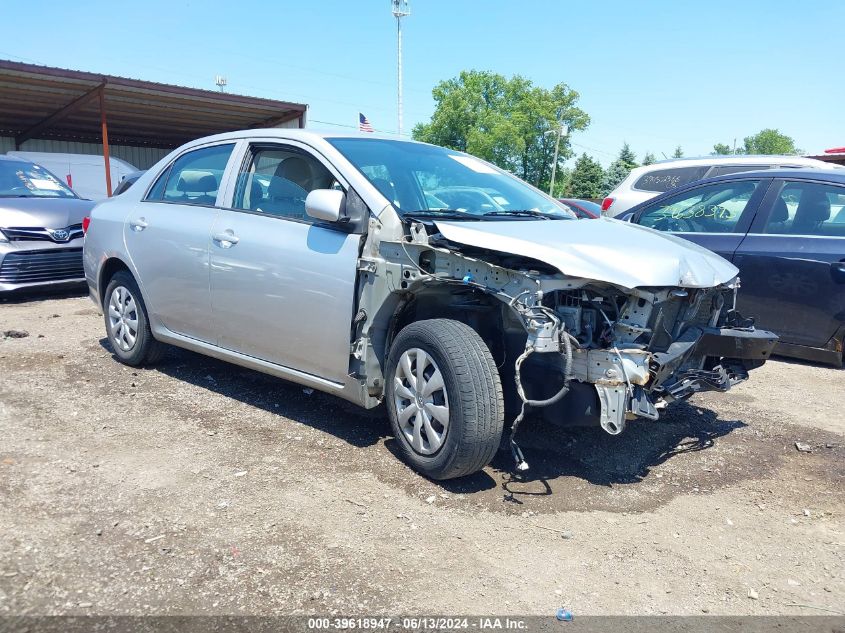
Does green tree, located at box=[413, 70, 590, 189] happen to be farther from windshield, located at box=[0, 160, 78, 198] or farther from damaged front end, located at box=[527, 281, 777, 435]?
damaged front end, located at box=[527, 281, 777, 435]

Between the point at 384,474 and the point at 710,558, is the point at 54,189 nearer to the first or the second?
the point at 384,474

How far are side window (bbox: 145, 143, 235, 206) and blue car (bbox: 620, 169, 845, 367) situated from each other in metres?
4.13

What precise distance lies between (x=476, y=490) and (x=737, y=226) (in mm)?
3895

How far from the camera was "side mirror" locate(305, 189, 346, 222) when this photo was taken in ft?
12.1

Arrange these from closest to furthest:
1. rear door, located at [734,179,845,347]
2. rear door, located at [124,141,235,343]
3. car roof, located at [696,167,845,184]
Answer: rear door, located at [124,141,235,343] → rear door, located at [734,179,845,347] → car roof, located at [696,167,845,184]

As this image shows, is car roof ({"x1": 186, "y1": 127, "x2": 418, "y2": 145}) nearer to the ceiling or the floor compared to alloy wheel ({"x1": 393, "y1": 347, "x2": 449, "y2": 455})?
nearer to the ceiling

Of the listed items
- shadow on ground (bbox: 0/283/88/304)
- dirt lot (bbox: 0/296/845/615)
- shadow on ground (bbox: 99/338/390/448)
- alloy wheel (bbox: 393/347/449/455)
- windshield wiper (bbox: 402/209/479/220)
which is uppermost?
windshield wiper (bbox: 402/209/479/220)

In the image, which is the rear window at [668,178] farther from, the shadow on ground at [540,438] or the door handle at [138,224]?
the door handle at [138,224]

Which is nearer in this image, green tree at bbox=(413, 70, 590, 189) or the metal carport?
the metal carport

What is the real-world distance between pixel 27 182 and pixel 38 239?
4.76ft

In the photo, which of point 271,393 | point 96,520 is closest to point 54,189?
point 271,393

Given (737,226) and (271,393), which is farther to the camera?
(737,226)

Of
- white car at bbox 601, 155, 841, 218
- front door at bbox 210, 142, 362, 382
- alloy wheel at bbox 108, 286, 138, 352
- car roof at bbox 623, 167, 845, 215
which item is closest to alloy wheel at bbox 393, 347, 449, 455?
front door at bbox 210, 142, 362, 382

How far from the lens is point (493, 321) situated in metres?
3.74
